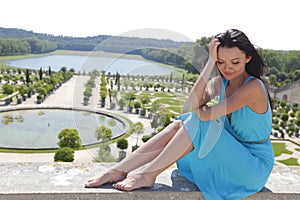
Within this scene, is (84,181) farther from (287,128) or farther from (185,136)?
(287,128)

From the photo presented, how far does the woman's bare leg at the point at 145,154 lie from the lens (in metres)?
1.93

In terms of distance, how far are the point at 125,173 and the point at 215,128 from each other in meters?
0.58

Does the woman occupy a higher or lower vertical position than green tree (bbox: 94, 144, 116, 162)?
higher

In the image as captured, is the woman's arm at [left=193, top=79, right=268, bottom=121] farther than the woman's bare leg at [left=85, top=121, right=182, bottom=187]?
No

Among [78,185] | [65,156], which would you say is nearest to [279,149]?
[65,156]

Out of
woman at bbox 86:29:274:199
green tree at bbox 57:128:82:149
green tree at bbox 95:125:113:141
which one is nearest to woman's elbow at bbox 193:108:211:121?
woman at bbox 86:29:274:199

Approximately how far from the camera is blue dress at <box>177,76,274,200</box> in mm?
1770

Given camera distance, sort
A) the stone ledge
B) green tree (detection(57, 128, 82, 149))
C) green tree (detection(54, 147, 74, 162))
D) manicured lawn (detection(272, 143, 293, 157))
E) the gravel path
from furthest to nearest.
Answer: manicured lawn (detection(272, 143, 293, 157))
green tree (detection(57, 128, 82, 149))
green tree (detection(54, 147, 74, 162))
the gravel path
the stone ledge

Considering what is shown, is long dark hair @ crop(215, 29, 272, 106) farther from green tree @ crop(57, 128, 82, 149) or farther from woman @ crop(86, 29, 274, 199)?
green tree @ crop(57, 128, 82, 149)

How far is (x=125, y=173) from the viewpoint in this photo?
6.43 ft

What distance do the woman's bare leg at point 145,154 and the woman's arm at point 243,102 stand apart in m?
0.20

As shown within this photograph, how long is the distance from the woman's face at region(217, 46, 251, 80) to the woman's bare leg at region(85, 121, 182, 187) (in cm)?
38

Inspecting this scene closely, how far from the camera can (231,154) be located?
177cm

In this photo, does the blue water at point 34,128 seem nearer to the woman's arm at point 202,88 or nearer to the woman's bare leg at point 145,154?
Result: the woman's bare leg at point 145,154
